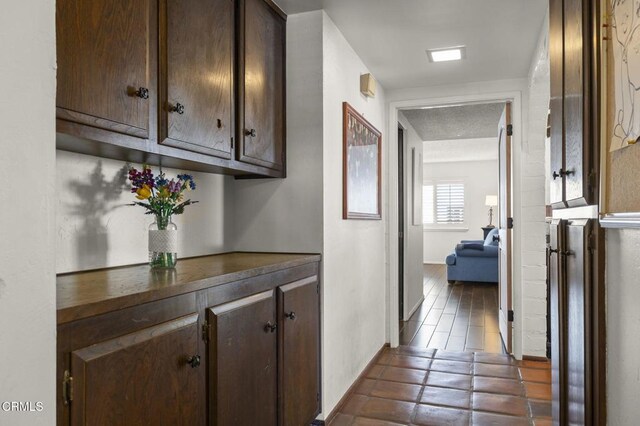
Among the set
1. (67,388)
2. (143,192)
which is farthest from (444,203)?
(67,388)

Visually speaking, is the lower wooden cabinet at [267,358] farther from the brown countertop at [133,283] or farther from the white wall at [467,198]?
the white wall at [467,198]

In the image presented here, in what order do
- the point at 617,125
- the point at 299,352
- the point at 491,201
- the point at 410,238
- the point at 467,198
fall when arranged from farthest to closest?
the point at 467,198, the point at 491,201, the point at 410,238, the point at 299,352, the point at 617,125

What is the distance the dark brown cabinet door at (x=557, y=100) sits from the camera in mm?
1579

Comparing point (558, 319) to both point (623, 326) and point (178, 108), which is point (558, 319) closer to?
point (623, 326)

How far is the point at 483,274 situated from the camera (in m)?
A: 7.04

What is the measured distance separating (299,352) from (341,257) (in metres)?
0.74

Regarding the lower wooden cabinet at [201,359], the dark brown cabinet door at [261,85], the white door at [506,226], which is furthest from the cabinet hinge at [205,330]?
the white door at [506,226]

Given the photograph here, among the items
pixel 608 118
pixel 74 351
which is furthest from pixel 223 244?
pixel 608 118

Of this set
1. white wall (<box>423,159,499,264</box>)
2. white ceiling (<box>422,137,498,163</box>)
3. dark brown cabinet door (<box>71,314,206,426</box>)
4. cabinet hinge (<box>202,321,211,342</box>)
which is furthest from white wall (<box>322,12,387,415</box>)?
white wall (<box>423,159,499,264</box>)

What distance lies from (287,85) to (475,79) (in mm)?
1874

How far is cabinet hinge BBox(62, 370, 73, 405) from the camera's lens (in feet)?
2.98

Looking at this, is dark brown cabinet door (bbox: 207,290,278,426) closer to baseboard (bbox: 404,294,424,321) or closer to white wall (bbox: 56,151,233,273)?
white wall (bbox: 56,151,233,273)

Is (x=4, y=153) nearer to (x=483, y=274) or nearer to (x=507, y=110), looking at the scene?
(x=507, y=110)

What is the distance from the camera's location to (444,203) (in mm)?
10156
